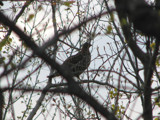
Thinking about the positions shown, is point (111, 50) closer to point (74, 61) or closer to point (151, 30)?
point (74, 61)

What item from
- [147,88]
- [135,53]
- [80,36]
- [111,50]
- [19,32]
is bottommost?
[19,32]

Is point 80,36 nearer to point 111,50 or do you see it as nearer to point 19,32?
point 111,50

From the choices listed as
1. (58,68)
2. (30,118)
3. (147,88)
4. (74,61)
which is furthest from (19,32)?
(74,61)

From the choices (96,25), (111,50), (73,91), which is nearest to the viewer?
(73,91)

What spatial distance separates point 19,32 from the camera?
1.09 meters

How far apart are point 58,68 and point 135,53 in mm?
2985

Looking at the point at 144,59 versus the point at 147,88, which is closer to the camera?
the point at 147,88

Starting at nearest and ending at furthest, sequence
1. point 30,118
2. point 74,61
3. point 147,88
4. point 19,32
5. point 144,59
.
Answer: point 19,32 → point 147,88 → point 144,59 → point 30,118 → point 74,61

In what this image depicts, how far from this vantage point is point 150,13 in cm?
113

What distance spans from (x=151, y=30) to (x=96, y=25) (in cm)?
551

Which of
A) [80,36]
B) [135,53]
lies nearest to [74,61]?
[80,36]

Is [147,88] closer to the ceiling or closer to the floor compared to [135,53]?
closer to the floor

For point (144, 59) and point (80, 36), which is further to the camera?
point (80, 36)

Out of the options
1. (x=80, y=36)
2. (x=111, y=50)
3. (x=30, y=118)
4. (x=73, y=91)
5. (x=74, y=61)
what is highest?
(x=74, y=61)
